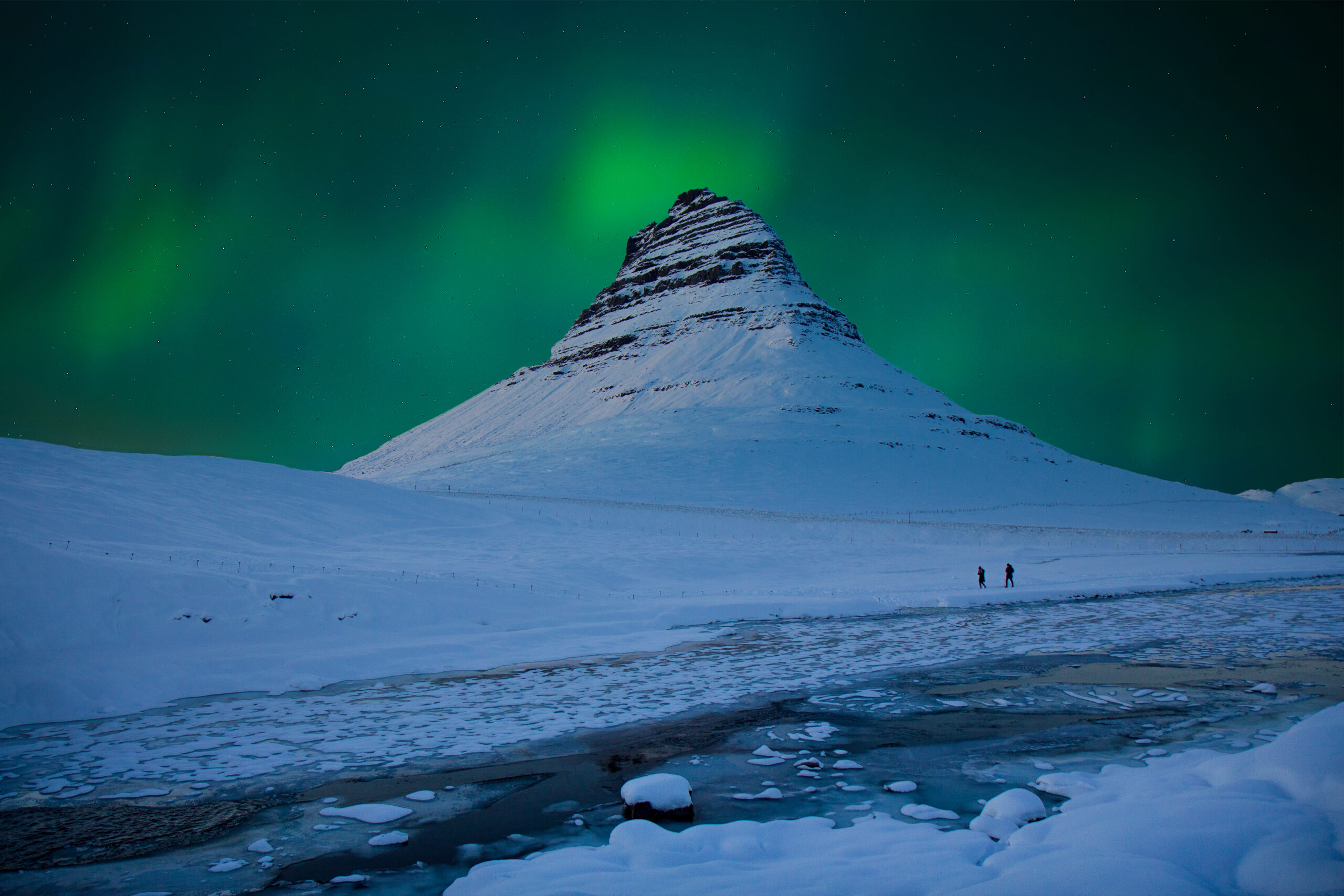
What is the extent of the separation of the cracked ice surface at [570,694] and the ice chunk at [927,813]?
4401 mm

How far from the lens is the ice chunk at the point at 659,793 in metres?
6.28

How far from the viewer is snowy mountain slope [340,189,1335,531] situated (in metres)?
66.8

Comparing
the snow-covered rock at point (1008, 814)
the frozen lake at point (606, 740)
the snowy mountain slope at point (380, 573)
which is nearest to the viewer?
the snow-covered rock at point (1008, 814)

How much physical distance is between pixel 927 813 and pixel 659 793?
2518mm

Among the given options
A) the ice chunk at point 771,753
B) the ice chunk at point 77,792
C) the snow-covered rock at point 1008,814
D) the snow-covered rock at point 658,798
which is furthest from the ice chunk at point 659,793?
the ice chunk at point 77,792

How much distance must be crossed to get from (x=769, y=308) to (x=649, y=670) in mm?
146462

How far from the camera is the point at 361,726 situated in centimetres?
963

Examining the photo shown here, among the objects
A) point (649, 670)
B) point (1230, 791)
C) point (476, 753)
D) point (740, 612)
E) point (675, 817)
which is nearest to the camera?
point (1230, 791)

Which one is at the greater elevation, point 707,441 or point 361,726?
point 707,441

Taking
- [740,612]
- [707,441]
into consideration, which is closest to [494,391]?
[707,441]

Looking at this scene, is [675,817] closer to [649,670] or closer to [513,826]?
[513,826]

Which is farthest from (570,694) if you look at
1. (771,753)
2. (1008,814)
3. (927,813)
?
(1008,814)

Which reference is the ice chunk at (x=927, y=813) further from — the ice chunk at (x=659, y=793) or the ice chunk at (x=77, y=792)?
the ice chunk at (x=77, y=792)

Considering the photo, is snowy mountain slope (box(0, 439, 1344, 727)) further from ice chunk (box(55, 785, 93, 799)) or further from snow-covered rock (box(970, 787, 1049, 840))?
snow-covered rock (box(970, 787, 1049, 840))
